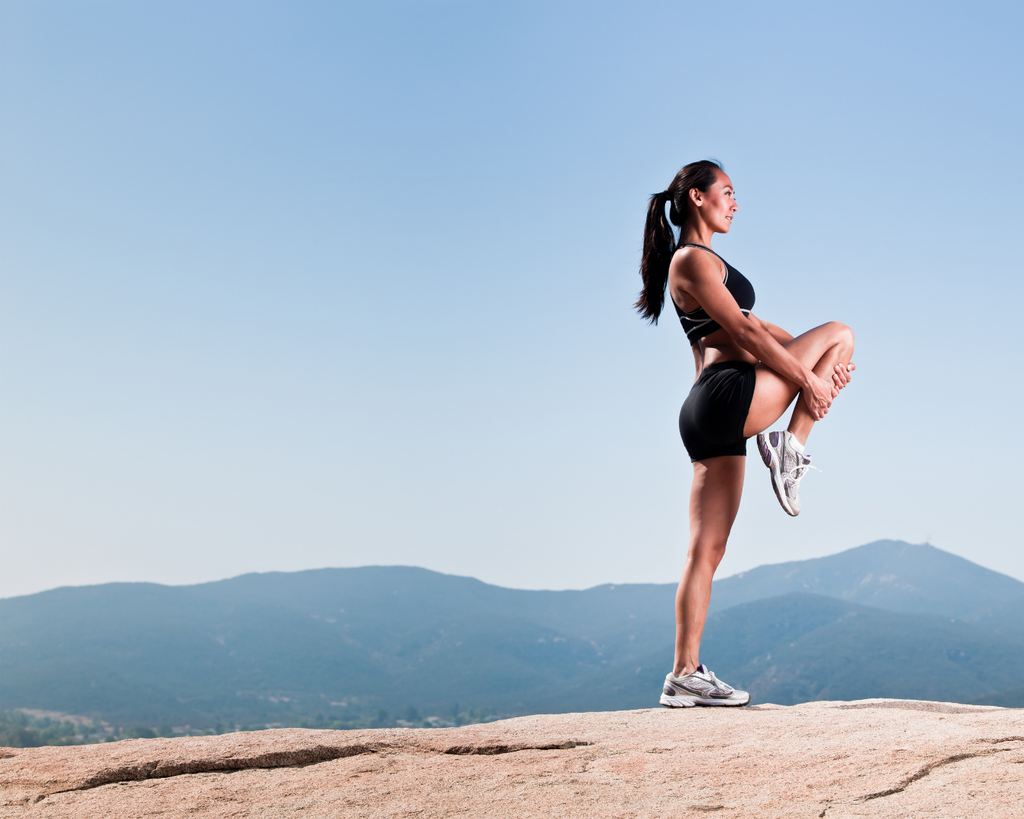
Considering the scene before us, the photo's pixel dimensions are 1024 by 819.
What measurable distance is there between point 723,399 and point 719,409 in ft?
0.18

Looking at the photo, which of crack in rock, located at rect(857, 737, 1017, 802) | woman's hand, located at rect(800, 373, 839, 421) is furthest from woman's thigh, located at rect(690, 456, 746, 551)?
crack in rock, located at rect(857, 737, 1017, 802)

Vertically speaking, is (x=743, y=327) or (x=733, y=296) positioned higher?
(x=733, y=296)

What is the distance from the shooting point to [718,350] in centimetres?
425

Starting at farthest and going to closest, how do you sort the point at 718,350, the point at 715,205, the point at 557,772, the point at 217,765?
the point at 715,205, the point at 718,350, the point at 217,765, the point at 557,772

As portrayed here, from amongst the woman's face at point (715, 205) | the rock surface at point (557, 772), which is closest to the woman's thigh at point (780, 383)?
the woman's face at point (715, 205)

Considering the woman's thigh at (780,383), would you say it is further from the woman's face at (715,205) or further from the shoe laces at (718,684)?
the shoe laces at (718,684)

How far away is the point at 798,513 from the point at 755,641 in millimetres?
177560

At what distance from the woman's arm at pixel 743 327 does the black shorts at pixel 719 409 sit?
15cm

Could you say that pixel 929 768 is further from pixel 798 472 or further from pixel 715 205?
pixel 715 205

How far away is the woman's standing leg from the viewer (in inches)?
161

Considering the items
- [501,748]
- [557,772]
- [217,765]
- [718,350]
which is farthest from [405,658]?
[557,772]

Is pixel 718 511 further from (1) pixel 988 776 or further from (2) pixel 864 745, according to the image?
(1) pixel 988 776

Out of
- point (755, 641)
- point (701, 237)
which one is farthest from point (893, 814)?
point (755, 641)

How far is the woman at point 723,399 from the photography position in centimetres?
402
